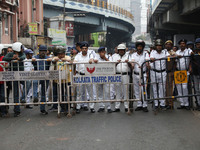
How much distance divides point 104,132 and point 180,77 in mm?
2760

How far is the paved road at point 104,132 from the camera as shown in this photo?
531 centimetres

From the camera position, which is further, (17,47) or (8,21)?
(8,21)

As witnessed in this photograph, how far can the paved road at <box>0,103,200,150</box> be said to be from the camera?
5312 mm

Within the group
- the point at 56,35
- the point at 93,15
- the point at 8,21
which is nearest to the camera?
the point at 8,21

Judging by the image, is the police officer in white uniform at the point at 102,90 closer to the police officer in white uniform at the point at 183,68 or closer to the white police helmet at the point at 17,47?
the police officer in white uniform at the point at 183,68

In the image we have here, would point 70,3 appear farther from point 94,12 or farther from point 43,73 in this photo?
point 43,73

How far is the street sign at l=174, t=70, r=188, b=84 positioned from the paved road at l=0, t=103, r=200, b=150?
86 centimetres

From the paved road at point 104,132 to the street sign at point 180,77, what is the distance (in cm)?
86

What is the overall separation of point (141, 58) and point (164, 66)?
665 mm

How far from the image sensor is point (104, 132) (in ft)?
20.5

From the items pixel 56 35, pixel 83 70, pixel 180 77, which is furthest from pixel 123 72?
pixel 56 35

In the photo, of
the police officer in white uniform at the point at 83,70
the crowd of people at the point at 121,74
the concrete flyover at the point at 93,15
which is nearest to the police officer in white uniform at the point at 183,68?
the crowd of people at the point at 121,74

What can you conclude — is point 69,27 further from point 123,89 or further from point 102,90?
point 123,89

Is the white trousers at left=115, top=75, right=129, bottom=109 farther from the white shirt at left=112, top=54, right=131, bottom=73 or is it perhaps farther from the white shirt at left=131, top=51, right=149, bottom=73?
the white shirt at left=131, top=51, right=149, bottom=73
